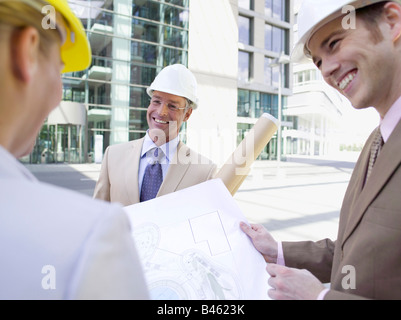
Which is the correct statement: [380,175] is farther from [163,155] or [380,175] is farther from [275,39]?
[275,39]

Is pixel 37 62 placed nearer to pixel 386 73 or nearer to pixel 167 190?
pixel 386 73

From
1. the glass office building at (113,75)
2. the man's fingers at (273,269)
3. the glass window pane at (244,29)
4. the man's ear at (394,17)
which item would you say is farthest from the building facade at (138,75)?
the man's fingers at (273,269)

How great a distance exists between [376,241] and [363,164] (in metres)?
0.48

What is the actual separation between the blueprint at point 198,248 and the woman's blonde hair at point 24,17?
2.74 feet

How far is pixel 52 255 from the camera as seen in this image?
526mm

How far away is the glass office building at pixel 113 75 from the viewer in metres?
18.2

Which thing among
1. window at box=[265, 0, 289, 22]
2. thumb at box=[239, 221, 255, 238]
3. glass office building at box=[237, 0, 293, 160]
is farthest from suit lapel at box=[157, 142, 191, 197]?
window at box=[265, 0, 289, 22]

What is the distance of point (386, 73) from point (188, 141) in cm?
1830

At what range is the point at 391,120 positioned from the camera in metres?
1.24

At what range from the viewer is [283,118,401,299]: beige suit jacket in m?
1.00

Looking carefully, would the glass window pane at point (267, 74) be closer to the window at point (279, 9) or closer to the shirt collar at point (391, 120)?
the window at point (279, 9)

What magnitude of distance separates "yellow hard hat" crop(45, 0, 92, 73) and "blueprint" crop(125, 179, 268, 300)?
2.23 ft

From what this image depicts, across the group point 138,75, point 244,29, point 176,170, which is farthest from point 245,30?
point 176,170
